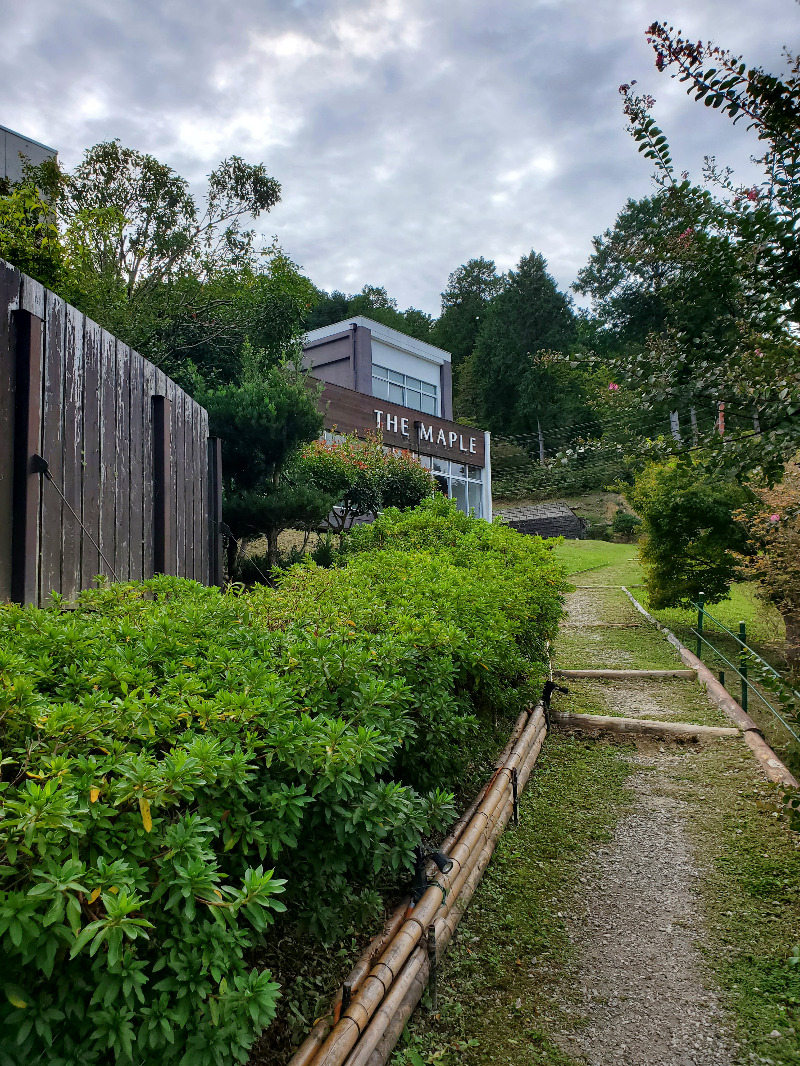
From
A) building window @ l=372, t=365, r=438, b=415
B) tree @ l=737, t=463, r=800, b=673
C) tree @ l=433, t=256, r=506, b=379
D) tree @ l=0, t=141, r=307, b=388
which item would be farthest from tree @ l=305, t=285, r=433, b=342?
tree @ l=737, t=463, r=800, b=673

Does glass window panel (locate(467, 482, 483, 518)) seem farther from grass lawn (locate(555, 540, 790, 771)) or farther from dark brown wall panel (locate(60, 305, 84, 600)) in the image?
dark brown wall panel (locate(60, 305, 84, 600))

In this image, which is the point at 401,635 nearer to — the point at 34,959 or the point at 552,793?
Answer: the point at 34,959

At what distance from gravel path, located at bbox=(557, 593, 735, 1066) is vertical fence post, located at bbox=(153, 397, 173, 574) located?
345 cm

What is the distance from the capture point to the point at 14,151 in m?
12.8

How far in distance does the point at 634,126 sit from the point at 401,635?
2294mm

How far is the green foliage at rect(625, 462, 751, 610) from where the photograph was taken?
37.8 ft

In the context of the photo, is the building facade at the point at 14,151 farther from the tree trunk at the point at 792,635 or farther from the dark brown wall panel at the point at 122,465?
the tree trunk at the point at 792,635

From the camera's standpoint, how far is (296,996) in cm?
205

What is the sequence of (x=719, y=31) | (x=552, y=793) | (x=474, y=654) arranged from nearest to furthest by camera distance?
1. (x=719, y=31)
2. (x=474, y=654)
3. (x=552, y=793)

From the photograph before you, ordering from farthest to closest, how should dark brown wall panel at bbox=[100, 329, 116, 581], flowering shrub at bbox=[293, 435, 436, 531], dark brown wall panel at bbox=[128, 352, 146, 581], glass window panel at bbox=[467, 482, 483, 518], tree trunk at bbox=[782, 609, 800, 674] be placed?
glass window panel at bbox=[467, 482, 483, 518] → flowering shrub at bbox=[293, 435, 436, 531] → tree trunk at bbox=[782, 609, 800, 674] → dark brown wall panel at bbox=[128, 352, 146, 581] → dark brown wall panel at bbox=[100, 329, 116, 581]

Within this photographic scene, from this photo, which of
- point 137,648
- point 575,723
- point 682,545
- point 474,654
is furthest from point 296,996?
point 682,545

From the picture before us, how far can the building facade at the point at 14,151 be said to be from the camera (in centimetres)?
1260

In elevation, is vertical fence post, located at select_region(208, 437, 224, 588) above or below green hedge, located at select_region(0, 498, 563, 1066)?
above

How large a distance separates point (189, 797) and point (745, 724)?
5.70 metres
